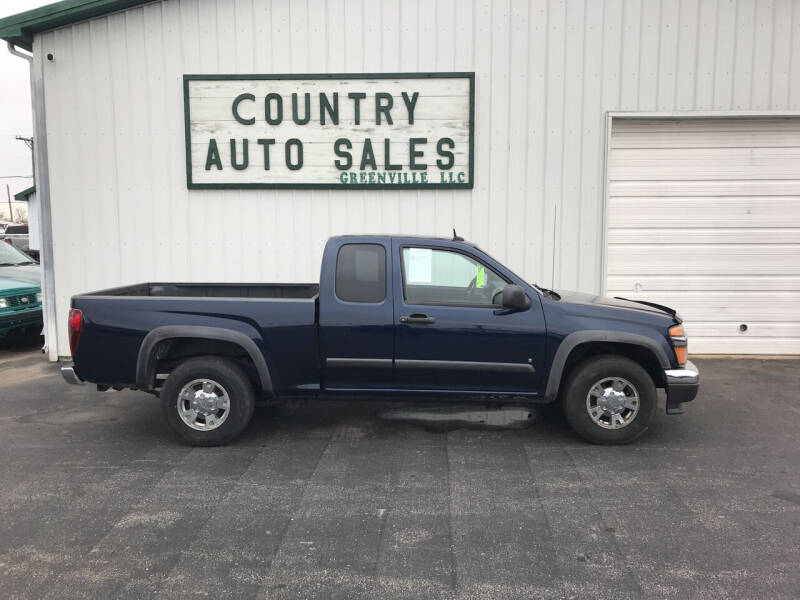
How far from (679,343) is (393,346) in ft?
7.79

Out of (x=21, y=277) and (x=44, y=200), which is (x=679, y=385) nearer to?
(x=44, y=200)

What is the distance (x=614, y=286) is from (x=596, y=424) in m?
4.21

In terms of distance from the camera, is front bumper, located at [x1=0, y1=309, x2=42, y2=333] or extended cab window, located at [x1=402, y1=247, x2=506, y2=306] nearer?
extended cab window, located at [x1=402, y1=247, x2=506, y2=306]

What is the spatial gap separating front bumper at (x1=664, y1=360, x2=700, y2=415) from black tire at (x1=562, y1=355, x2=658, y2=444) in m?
0.13

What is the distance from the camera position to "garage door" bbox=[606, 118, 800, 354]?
9062mm

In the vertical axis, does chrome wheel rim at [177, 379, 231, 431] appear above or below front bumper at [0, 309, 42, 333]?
below

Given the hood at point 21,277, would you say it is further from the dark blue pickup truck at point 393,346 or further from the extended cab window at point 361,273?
the extended cab window at point 361,273

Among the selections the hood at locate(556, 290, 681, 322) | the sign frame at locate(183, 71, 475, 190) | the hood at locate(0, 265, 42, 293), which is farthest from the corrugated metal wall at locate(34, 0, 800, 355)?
the hood at locate(556, 290, 681, 322)

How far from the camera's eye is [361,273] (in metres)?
5.53

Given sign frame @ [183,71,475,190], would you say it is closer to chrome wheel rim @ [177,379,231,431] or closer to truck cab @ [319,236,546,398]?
truck cab @ [319,236,546,398]

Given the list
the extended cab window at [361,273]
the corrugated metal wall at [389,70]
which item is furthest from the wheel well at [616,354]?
the corrugated metal wall at [389,70]

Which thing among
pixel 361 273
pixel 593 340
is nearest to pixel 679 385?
pixel 593 340

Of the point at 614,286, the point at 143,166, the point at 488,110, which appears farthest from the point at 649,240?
the point at 143,166

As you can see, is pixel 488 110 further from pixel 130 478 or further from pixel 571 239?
pixel 130 478
